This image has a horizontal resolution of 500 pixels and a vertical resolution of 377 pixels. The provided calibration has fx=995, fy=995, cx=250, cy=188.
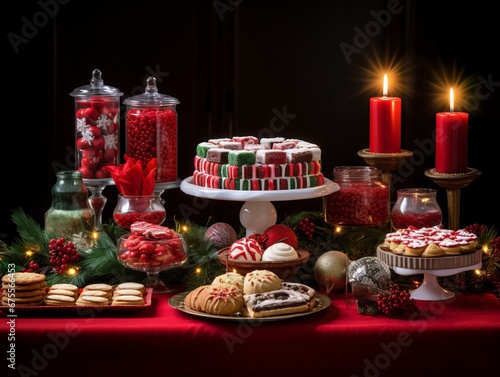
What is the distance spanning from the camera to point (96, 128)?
112 inches

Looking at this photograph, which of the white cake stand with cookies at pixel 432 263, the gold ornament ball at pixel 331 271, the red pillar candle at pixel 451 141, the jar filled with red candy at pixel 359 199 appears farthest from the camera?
the jar filled with red candy at pixel 359 199

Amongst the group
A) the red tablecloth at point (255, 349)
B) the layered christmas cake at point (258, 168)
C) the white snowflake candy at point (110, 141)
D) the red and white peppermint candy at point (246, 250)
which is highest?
the white snowflake candy at point (110, 141)

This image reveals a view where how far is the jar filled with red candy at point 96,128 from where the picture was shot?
9.34ft

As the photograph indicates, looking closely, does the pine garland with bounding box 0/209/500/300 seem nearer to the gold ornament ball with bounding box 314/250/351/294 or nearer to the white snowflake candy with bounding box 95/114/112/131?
the gold ornament ball with bounding box 314/250/351/294

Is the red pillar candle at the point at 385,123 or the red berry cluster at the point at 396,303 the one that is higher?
the red pillar candle at the point at 385,123

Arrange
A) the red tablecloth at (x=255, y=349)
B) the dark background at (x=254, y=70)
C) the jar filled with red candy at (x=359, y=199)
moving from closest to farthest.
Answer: the red tablecloth at (x=255, y=349)
the jar filled with red candy at (x=359, y=199)
the dark background at (x=254, y=70)

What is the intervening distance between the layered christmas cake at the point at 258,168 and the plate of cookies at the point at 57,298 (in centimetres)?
43

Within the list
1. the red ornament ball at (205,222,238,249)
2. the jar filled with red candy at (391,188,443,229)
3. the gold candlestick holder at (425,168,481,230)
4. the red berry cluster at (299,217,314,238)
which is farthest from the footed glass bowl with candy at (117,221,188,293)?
the gold candlestick holder at (425,168,481,230)

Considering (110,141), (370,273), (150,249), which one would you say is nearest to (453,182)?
(370,273)

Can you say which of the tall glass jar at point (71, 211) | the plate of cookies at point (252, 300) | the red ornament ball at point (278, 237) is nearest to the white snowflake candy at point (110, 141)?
the tall glass jar at point (71, 211)

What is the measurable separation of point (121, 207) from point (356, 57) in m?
1.46

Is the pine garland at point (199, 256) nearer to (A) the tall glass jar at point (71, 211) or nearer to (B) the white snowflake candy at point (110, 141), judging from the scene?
(A) the tall glass jar at point (71, 211)

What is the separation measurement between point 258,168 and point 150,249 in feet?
1.19

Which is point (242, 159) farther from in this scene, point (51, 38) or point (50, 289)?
point (51, 38)
